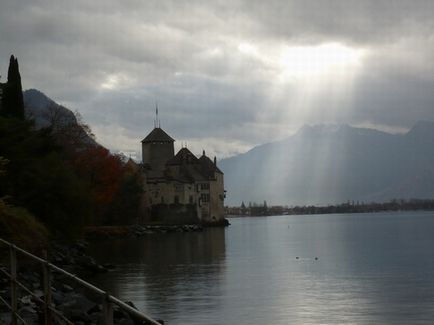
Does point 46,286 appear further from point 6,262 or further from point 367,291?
point 367,291

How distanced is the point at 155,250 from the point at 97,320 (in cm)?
4063

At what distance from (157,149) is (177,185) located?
41.6 ft

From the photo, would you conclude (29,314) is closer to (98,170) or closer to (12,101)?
(12,101)

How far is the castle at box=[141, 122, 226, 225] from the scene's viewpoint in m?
124

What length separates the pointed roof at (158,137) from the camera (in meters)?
136

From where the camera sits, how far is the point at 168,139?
136875 mm

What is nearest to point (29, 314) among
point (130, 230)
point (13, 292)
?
point (13, 292)

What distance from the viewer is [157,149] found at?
135375mm

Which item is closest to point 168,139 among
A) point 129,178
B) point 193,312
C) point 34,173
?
point 129,178

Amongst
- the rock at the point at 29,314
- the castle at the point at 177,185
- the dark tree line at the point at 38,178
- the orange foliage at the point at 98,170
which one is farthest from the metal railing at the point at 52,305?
the castle at the point at 177,185

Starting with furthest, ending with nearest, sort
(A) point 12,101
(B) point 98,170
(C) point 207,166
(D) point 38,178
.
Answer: (C) point 207,166
(B) point 98,170
(A) point 12,101
(D) point 38,178

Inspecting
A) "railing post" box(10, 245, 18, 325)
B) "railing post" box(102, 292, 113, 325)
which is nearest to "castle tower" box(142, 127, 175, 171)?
"railing post" box(10, 245, 18, 325)

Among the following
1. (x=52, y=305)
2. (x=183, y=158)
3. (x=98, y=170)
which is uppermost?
(x=183, y=158)

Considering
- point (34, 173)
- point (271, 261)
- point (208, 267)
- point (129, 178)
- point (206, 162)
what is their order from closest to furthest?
1. point (34, 173)
2. point (208, 267)
3. point (271, 261)
4. point (129, 178)
5. point (206, 162)
